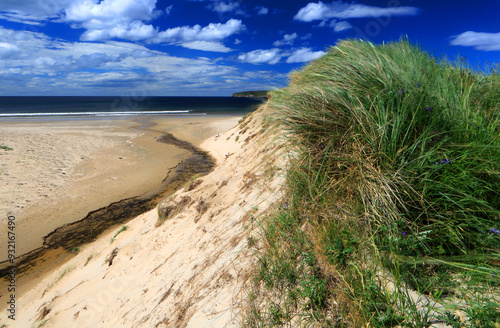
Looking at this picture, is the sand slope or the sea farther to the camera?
the sea

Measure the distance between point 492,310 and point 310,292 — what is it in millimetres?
1088

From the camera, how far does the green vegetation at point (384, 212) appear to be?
190cm

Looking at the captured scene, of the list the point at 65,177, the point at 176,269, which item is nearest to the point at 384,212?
the point at 176,269

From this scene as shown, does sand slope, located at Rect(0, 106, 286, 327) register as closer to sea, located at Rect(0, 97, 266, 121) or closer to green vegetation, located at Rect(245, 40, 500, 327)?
green vegetation, located at Rect(245, 40, 500, 327)

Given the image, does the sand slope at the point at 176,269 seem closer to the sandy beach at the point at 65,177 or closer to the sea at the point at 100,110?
the sandy beach at the point at 65,177

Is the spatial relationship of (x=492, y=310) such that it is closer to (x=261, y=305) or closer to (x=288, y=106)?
(x=261, y=305)

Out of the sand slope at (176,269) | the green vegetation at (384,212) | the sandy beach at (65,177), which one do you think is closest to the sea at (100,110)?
the sandy beach at (65,177)

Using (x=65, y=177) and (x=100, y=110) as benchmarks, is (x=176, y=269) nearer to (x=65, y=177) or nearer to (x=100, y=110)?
(x=65, y=177)

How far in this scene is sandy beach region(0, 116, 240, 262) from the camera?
804 centimetres

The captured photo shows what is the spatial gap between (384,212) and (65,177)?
41.5 feet

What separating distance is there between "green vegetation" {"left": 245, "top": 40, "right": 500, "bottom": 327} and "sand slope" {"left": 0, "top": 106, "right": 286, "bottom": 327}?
20.4 inches

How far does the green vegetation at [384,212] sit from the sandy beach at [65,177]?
7438 mm

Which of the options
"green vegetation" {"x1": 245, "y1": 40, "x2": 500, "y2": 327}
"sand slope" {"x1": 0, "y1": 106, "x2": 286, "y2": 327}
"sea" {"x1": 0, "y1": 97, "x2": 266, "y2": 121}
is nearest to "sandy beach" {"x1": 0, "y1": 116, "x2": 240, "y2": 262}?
"sand slope" {"x1": 0, "y1": 106, "x2": 286, "y2": 327}

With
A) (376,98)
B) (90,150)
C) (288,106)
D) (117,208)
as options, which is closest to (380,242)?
(376,98)
